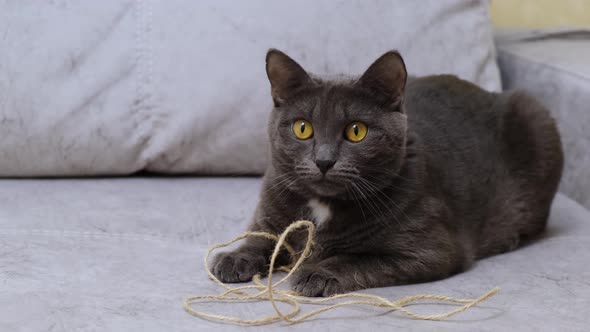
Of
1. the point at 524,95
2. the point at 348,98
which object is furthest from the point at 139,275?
the point at 524,95

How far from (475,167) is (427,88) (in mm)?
244

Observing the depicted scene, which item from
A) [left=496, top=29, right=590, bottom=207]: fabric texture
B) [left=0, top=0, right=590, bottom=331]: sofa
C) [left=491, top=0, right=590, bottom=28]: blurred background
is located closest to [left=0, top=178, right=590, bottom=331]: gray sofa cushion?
[left=0, top=0, right=590, bottom=331]: sofa

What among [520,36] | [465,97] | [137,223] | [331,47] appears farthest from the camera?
[520,36]

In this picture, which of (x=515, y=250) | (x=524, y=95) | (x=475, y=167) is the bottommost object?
(x=515, y=250)

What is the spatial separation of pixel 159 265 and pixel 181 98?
0.64 metres

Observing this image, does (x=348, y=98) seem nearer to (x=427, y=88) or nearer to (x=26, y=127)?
(x=427, y=88)

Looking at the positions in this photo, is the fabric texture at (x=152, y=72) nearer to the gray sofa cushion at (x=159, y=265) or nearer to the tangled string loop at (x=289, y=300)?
the gray sofa cushion at (x=159, y=265)

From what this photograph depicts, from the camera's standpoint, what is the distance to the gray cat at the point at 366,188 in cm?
142

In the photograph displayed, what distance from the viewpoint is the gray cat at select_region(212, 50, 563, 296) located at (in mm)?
1416

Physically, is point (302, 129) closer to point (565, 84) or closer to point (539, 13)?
point (565, 84)

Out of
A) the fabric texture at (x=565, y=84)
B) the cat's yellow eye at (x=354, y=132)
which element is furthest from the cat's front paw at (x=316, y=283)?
the fabric texture at (x=565, y=84)

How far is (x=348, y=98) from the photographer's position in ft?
4.74

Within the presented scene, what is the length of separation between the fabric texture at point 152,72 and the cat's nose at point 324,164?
0.68m

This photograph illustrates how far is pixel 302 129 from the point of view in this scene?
1.45 meters
